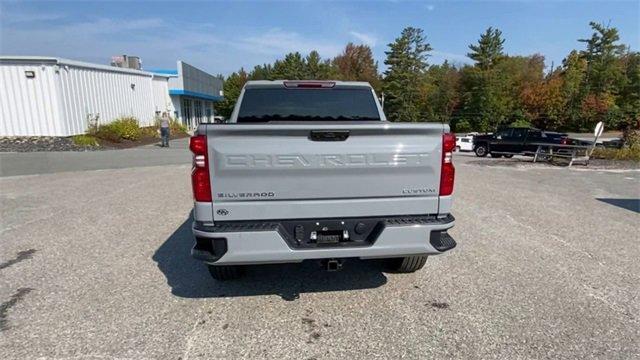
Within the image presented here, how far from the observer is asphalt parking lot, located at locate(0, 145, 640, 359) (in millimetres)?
2908

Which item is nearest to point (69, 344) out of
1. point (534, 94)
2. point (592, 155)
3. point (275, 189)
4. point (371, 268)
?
point (275, 189)

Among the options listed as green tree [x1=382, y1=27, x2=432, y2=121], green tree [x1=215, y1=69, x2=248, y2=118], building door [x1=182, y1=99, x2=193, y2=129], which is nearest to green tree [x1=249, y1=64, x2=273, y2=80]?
green tree [x1=215, y1=69, x2=248, y2=118]

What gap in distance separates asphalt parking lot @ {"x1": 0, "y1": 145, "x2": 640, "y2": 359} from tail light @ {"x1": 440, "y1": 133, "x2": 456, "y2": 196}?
3.70 ft

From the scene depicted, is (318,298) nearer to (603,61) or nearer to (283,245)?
(283,245)

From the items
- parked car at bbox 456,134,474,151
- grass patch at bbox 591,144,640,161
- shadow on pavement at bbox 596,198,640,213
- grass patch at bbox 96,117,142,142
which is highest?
grass patch at bbox 96,117,142,142

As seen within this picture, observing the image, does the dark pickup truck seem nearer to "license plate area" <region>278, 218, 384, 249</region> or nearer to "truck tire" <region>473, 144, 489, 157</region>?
"truck tire" <region>473, 144, 489, 157</region>

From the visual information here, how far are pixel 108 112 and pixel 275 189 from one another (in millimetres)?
20476

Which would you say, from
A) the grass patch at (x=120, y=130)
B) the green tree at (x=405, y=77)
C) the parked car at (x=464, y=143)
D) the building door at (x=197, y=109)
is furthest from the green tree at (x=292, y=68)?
the grass patch at (x=120, y=130)

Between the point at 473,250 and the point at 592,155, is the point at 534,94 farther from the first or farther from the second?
the point at 473,250

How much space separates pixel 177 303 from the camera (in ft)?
11.7

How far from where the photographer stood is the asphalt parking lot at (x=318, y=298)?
2.91 metres

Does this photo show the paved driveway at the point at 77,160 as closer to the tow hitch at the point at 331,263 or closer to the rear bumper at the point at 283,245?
the rear bumper at the point at 283,245

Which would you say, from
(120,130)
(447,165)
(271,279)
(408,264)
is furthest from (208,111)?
(447,165)

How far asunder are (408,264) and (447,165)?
1.31 m
